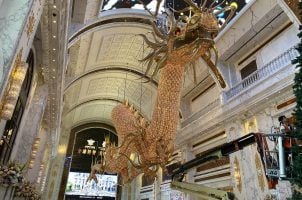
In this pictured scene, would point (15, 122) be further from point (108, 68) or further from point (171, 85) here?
point (108, 68)

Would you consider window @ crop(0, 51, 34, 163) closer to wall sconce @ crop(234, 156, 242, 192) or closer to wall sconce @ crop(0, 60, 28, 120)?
wall sconce @ crop(0, 60, 28, 120)

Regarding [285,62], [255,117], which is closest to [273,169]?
[285,62]

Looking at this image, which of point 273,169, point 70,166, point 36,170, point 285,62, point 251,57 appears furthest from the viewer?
point 70,166

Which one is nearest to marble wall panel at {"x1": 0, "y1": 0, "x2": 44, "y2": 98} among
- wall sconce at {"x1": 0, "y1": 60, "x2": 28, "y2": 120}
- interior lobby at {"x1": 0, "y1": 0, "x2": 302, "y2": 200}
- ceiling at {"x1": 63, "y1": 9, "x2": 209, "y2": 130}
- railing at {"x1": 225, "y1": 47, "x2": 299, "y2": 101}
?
interior lobby at {"x1": 0, "y1": 0, "x2": 302, "y2": 200}

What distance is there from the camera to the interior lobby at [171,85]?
266cm

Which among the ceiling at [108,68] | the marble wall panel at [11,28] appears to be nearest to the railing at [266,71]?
the ceiling at [108,68]

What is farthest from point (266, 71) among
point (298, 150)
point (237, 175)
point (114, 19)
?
point (298, 150)

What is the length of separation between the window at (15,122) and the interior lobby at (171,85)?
0.04 metres

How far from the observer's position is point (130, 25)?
9.15 metres

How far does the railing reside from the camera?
595 cm

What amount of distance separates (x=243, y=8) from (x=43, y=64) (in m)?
5.66

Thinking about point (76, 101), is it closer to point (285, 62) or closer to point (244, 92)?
point (244, 92)

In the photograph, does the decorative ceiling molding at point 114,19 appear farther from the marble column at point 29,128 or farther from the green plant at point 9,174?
the green plant at point 9,174

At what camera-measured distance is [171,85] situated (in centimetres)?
487
